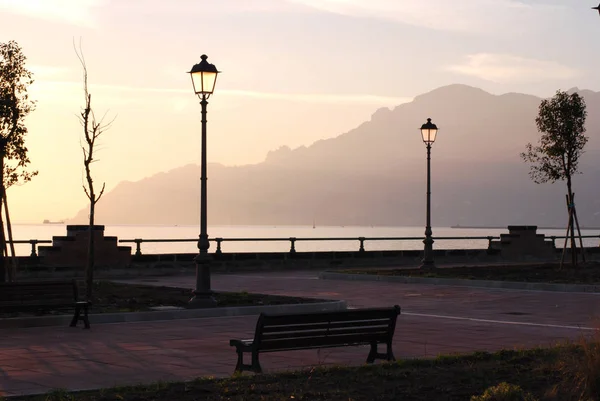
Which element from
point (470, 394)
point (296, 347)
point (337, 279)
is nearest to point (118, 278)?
point (337, 279)

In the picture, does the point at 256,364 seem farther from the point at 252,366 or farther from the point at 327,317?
the point at 327,317

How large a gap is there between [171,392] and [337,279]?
23.7 meters

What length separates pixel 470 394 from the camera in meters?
10.7

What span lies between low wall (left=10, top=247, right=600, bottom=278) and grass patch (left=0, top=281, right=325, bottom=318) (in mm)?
8819

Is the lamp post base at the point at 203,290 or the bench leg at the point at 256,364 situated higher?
the lamp post base at the point at 203,290

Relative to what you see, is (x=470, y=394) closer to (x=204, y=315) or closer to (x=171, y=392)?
(x=171, y=392)

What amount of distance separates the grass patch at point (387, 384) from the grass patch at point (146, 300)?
870cm

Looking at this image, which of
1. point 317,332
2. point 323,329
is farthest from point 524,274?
point 317,332

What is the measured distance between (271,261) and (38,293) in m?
22.8

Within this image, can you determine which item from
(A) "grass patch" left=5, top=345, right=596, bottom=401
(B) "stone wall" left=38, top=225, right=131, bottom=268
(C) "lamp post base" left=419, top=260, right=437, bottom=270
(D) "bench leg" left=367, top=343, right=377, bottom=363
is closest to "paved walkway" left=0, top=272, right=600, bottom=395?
(D) "bench leg" left=367, top=343, right=377, bottom=363

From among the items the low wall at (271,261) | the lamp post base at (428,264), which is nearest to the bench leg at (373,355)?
the low wall at (271,261)

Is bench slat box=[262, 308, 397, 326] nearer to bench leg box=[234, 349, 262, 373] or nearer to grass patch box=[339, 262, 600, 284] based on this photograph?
bench leg box=[234, 349, 262, 373]

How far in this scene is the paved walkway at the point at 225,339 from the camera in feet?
42.8

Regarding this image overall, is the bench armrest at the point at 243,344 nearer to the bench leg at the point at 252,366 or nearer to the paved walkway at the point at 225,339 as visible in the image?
the bench leg at the point at 252,366
